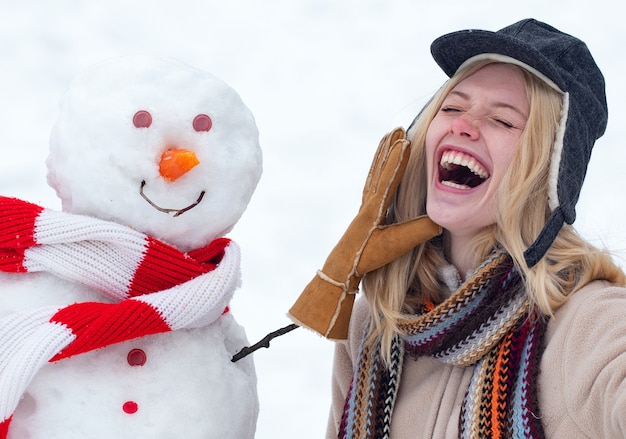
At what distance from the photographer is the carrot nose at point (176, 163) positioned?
1433 millimetres

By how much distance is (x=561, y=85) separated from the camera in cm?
147

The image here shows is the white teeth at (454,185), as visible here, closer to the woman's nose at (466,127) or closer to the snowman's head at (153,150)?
the woman's nose at (466,127)

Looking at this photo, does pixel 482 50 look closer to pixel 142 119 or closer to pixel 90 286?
pixel 142 119

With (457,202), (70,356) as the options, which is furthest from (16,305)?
(457,202)

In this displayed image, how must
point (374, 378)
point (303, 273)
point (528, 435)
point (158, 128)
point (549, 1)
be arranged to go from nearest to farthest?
point (528, 435) → point (158, 128) → point (374, 378) → point (303, 273) → point (549, 1)

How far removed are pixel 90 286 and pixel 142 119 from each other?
30 cm

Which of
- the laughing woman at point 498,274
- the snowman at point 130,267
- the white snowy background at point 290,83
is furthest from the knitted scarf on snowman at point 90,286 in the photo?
the white snowy background at point 290,83

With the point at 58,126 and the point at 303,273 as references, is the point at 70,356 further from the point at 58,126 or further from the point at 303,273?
the point at 303,273

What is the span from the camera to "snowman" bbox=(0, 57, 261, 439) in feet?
4.54

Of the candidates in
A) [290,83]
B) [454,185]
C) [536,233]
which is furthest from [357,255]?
[290,83]

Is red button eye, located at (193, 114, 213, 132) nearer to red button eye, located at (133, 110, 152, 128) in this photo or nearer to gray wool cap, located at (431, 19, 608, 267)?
red button eye, located at (133, 110, 152, 128)

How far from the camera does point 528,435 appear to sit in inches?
53.1

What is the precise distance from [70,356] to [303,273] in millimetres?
1687

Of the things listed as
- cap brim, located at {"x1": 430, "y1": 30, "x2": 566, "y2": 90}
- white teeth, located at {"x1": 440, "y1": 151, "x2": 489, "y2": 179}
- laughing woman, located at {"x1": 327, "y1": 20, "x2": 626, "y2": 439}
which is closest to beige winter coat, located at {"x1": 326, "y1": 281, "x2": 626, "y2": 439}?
laughing woman, located at {"x1": 327, "y1": 20, "x2": 626, "y2": 439}
